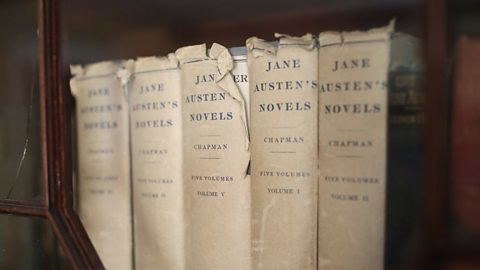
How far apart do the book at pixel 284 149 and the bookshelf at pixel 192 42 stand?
0.05 metres

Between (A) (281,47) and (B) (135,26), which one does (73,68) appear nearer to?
(B) (135,26)

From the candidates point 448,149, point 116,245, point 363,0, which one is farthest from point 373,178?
point 116,245

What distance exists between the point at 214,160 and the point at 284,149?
91mm

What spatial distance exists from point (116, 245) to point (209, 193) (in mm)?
175

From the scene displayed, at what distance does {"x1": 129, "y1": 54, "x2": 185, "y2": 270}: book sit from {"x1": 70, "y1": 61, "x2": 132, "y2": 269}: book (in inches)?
0.7

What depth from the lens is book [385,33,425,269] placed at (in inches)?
16.5

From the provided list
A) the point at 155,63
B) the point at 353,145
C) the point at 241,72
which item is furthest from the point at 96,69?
the point at 353,145

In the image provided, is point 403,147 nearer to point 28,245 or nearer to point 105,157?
point 105,157

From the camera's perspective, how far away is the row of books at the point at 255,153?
0.45 metres

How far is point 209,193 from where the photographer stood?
0.55 meters

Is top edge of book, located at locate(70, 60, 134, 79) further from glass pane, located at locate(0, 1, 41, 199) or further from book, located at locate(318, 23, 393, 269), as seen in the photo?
book, located at locate(318, 23, 393, 269)

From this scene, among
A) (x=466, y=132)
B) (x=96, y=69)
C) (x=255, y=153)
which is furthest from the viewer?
(x=96, y=69)

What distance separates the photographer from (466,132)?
414 millimetres

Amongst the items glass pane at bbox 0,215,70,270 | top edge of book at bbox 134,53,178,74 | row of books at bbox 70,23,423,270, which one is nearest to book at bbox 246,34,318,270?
row of books at bbox 70,23,423,270
